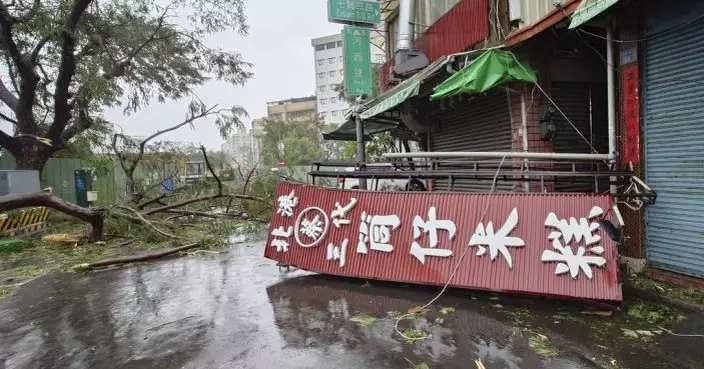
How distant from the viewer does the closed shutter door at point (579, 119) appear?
6996 mm

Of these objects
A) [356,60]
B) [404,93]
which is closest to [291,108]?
[356,60]

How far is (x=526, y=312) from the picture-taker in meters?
4.48

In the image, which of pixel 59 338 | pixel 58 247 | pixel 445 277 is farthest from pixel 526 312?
pixel 58 247

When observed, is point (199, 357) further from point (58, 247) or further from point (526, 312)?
point (58, 247)

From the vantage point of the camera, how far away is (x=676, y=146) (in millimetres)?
4902

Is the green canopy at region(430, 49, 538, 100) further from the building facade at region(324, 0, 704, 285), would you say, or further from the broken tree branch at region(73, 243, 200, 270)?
the broken tree branch at region(73, 243, 200, 270)

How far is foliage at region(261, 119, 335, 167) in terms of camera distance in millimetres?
48969

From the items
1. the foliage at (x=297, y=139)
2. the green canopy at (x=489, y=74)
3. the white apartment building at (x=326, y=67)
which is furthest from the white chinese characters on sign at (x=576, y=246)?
the white apartment building at (x=326, y=67)

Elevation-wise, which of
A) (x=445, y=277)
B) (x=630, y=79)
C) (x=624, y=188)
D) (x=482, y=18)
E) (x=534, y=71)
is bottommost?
(x=445, y=277)

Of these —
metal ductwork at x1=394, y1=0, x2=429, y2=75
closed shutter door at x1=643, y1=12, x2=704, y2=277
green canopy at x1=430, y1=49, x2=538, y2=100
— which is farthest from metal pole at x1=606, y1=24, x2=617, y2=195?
metal ductwork at x1=394, y1=0, x2=429, y2=75

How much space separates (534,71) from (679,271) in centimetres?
340

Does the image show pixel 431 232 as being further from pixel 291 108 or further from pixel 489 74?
pixel 291 108

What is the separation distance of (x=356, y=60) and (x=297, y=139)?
40.0m

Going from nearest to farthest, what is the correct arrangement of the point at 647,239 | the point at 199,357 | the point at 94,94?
the point at 199,357, the point at 647,239, the point at 94,94
